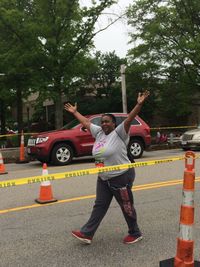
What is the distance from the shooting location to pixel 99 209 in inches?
211

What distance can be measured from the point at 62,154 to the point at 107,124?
30.2 ft

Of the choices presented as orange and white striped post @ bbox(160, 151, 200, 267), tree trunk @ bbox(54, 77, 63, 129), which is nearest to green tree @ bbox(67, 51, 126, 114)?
tree trunk @ bbox(54, 77, 63, 129)

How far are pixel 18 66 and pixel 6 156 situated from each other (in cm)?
431

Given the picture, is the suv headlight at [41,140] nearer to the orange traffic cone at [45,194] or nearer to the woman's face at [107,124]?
the orange traffic cone at [45,194]

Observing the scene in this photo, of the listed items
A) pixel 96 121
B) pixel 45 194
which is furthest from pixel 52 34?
pixel 45 194

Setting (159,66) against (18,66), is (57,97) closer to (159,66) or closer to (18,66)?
(18,66)

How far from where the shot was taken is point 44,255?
505cm

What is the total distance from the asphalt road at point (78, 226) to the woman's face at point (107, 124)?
1.41m

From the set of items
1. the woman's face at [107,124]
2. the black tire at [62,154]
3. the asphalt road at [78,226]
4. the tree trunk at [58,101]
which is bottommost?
the asphalt road at [78,226]

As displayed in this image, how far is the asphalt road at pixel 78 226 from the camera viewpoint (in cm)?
492

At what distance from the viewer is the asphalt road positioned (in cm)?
492

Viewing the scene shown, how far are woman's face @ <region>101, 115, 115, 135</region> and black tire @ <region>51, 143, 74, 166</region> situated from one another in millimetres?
9014

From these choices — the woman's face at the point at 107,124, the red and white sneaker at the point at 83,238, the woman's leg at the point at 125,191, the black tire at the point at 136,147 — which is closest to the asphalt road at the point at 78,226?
the red and white sneaker at the point at 83,238

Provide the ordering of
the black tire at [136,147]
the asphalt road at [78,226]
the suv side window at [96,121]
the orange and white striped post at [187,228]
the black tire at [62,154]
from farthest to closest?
the black tire at [136,147] < the suv side window at [96,121] < the black tire at [62,154] < the asphalt road at [78,226] < the orange and white striped post at [187,228]
